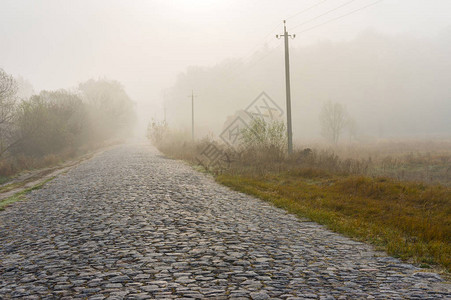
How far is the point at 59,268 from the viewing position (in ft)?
17.2

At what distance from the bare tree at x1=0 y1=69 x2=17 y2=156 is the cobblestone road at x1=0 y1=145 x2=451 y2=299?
23.0m

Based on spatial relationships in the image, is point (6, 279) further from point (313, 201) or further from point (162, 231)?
point (313, 201)

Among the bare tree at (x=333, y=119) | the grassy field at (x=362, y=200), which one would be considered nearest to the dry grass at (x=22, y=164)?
→ the grassy field at (x=362, y=200)

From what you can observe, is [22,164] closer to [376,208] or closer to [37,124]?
[37,124]

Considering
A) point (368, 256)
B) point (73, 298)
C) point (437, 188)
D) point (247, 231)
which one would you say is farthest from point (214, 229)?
point (437, 188)

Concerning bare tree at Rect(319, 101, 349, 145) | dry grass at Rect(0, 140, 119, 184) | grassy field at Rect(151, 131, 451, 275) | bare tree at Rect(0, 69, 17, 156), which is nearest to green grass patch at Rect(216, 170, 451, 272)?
grassy field at Rect(151, 131, 451, 275)

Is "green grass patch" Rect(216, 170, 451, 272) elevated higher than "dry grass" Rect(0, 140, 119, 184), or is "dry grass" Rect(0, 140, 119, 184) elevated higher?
"dry grass" Rect(0, 140, 119, 184)

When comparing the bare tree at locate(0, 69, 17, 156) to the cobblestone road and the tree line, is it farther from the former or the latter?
the cobblestone road

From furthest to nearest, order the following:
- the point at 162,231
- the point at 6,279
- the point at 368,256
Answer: the point at 162,231, the point at 368,256, the point at 6,279

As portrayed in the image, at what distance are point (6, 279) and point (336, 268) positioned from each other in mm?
5126

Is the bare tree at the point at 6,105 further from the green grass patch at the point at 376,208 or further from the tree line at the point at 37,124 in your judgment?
the green grass patch at the point at 376,208

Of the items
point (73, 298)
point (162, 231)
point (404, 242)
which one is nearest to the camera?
point (73, 298)

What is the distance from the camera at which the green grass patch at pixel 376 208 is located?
6496mm

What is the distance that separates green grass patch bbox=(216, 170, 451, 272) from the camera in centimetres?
650
